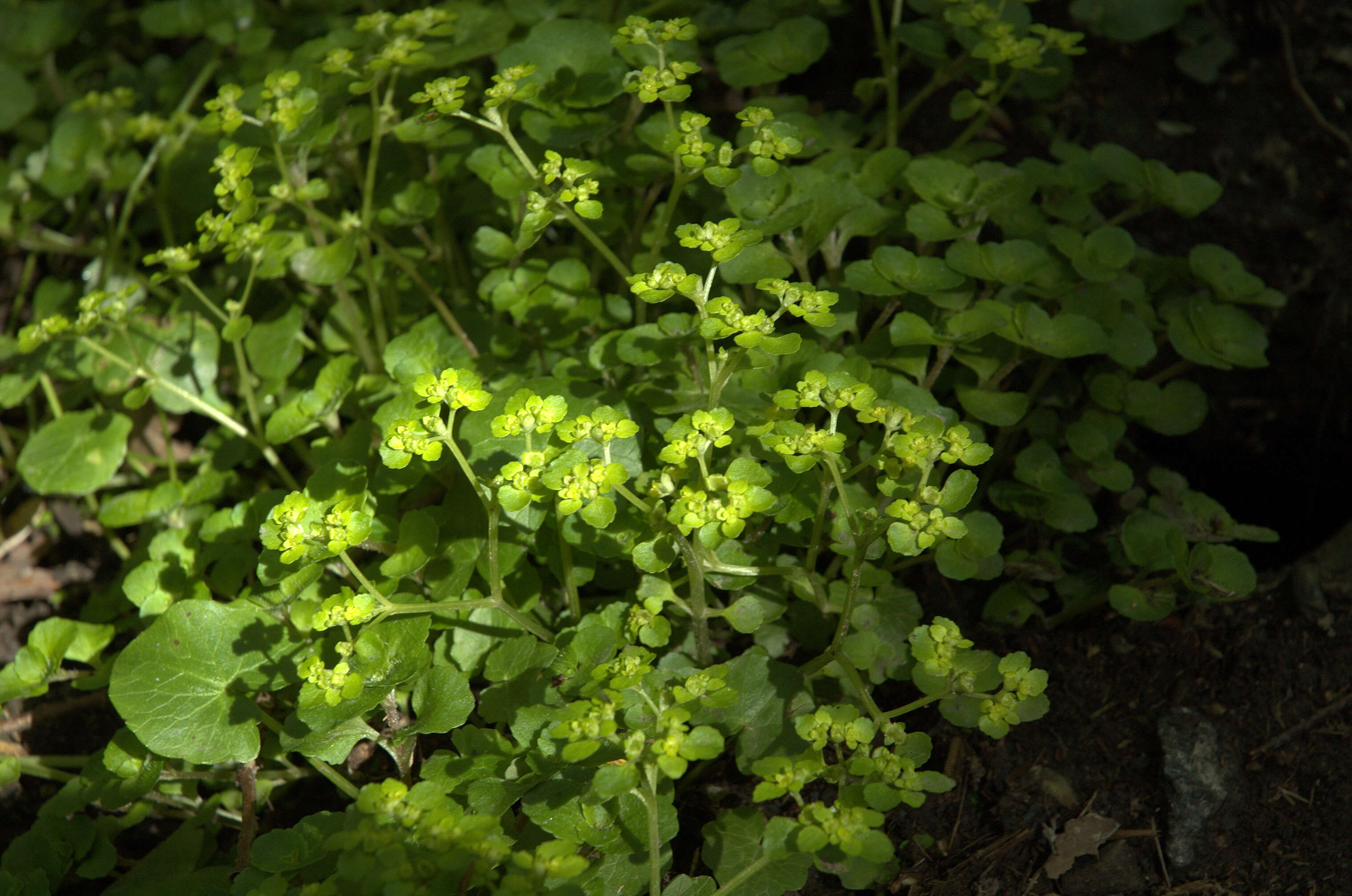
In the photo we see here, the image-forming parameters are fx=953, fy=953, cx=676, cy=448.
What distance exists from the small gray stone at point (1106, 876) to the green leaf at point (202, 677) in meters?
1.63

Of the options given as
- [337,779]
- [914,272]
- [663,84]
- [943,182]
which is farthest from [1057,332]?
[337,779]

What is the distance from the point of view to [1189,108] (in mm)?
3195

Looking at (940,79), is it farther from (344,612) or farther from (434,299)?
(344,612)

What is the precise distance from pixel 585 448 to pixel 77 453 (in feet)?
5.06

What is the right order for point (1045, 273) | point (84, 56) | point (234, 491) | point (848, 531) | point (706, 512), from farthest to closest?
1. point (84, 56)
2. point (234, 491)
3. point (1045, 273)
4. point (848, 531)
5. point (706, 512)

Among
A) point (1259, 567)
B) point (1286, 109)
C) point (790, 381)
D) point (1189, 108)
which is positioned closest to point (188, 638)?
point (790, 381)

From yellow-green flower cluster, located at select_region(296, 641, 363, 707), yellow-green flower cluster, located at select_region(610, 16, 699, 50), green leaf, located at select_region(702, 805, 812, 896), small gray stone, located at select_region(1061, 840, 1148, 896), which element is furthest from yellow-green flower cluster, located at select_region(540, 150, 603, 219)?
small gray stone, located at select_region(1061, 840, 1148, 896)

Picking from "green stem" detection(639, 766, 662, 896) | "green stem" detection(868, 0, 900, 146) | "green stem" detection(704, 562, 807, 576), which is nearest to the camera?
"green stem" detection(639, 766, 662, 896)

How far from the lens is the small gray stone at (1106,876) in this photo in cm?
185

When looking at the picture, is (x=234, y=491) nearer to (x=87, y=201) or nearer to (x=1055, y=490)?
(x=87, y=201)

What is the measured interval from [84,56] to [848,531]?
3.54 m

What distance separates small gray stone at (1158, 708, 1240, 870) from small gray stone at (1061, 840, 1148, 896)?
0.08 meters

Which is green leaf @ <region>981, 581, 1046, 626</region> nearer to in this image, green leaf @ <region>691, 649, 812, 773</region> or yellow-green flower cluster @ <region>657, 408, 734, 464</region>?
green leaf @ <region>691, 649, 812, 773</region>

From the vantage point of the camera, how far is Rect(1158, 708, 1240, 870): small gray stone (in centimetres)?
188
